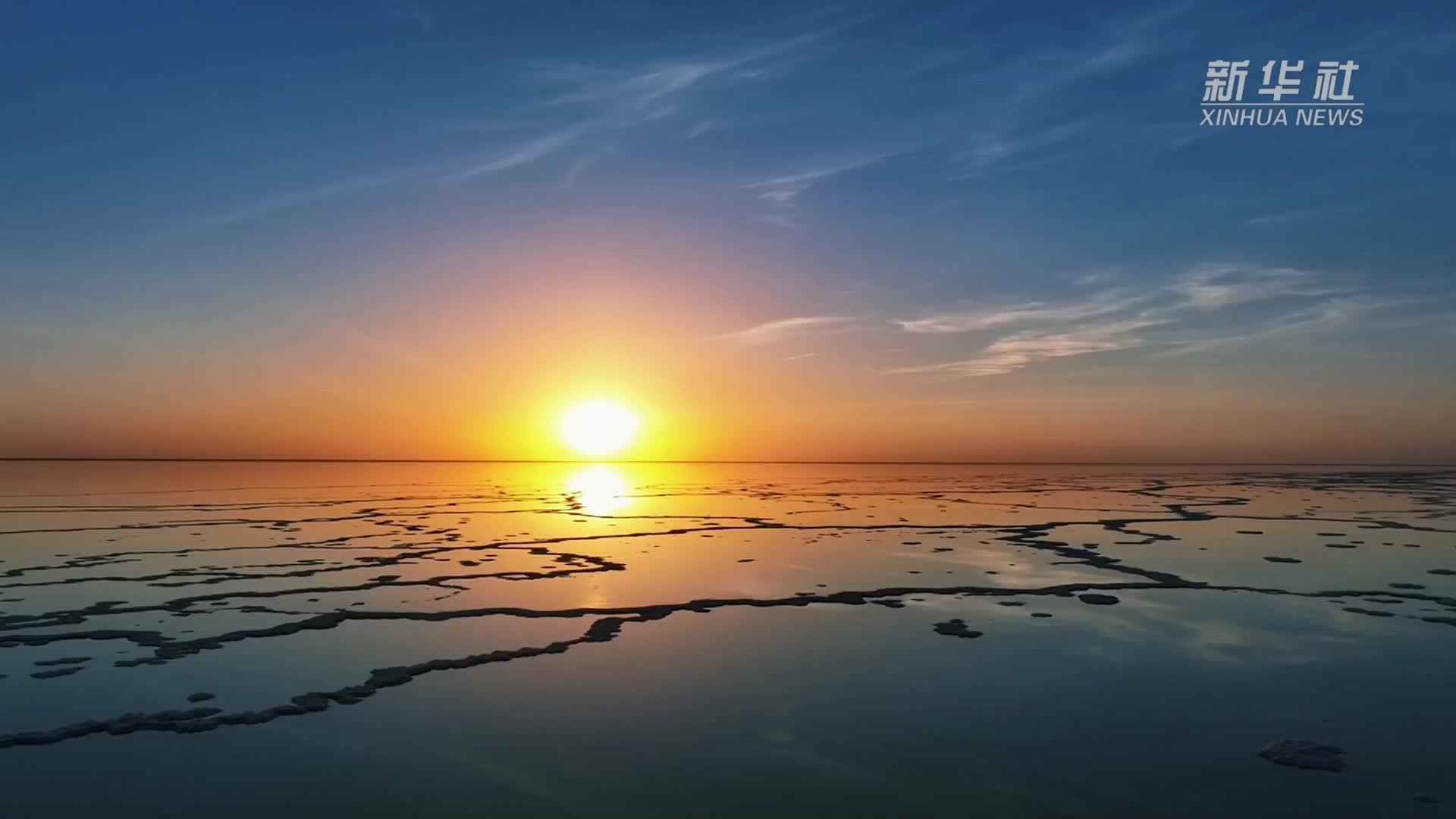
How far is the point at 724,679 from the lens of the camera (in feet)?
25.0

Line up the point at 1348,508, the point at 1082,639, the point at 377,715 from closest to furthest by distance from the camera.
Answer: the point at 377,715
the point at 1082,639
the point at 1348,508

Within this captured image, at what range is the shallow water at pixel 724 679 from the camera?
5246mm

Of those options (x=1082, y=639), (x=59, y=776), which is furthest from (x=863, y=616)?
(x=59, y=776)

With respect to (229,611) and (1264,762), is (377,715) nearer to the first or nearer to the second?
(229,611)

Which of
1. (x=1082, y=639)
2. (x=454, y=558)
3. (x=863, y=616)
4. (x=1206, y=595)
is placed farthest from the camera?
(x=454, y=558)

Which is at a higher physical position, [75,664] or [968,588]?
[968,588]

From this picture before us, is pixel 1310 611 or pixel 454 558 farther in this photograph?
pixel 454 558

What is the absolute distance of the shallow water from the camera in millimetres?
5246

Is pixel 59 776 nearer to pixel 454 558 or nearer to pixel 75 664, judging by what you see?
pixel 75 664

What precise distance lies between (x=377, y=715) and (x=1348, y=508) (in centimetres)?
3232

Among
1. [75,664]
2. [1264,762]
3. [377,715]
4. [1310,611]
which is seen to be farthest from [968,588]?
[75,664]

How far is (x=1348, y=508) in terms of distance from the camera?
28.7 metres

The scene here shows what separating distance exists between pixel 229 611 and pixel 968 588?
9.73m

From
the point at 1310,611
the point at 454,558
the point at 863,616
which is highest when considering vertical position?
the point at 1310,611
